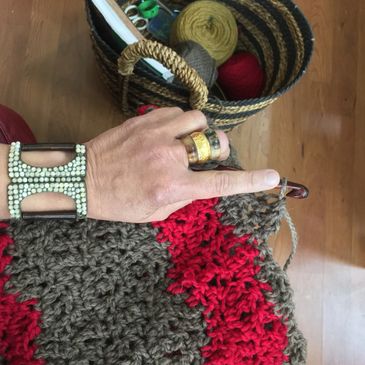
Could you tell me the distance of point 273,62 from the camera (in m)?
1.04

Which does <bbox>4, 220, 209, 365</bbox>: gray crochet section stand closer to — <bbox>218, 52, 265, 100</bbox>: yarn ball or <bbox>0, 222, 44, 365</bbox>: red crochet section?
<bbox>0, 222, 44, 365</bbox>: red crochet section

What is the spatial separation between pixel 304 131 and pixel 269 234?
0.57 m

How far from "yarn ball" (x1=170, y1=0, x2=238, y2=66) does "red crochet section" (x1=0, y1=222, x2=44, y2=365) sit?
637mm

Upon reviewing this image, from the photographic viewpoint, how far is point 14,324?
556 mm

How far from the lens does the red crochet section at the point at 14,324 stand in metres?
0.55

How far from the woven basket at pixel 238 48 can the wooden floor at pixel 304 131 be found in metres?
0.14

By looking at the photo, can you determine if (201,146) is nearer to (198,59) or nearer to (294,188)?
(294,188)

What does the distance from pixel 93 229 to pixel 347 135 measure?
2.62 ft

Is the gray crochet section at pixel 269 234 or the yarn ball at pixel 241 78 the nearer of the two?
the gray crochet section at pixel 269 234

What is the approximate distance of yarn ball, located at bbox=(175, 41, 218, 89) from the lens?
2.87ft

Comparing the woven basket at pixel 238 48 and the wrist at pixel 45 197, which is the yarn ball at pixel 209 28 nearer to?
the woven basket at pixel 238 48

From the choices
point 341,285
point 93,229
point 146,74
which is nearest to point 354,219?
point 341,285

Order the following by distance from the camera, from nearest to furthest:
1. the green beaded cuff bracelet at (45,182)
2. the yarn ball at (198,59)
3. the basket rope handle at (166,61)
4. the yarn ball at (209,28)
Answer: the green beaded cuff bracelet at (45,182) < the basket rope handle at (166,61) < the yarn ball at (198,59) < the yarn ball at (209,28)

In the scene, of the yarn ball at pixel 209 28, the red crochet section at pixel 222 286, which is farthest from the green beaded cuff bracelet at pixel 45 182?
the yarn ball at pixel 209 28
